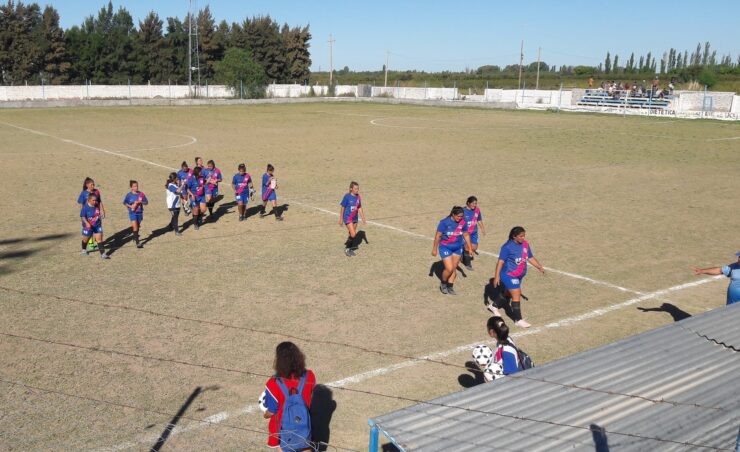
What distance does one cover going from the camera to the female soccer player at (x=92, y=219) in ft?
43.7

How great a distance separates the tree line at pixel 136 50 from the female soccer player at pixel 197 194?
55.9 meters

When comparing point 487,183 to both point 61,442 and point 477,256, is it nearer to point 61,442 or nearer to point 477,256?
point 477,256

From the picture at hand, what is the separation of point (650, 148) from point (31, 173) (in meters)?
27.8

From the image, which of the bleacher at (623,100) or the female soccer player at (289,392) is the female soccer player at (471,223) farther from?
the bleacher at (623,100)

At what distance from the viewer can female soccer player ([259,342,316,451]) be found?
596cm

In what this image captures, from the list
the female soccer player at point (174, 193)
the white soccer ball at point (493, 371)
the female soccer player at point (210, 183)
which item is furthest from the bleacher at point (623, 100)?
the white soccer ball at point (493, 371)

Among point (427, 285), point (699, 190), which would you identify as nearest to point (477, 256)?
point (427, 285)

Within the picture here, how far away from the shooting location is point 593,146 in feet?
110

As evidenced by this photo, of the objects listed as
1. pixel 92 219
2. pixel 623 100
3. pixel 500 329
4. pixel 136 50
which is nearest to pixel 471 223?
pixel 500 329

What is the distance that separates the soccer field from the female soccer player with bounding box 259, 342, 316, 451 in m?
1.14

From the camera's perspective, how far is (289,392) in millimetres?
5957

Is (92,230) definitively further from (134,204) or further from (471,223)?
(471,223)

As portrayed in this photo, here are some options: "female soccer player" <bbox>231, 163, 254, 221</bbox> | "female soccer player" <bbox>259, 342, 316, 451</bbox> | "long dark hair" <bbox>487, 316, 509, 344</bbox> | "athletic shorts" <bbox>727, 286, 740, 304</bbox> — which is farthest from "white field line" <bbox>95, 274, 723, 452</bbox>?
"female soccer player" <bbox>231, 163, 254, 221</bbox>

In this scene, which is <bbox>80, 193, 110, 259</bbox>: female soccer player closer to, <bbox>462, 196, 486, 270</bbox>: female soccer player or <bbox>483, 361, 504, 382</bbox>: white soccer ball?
<bbox>462, 196, 486, 270</bbox>: female soccer player
